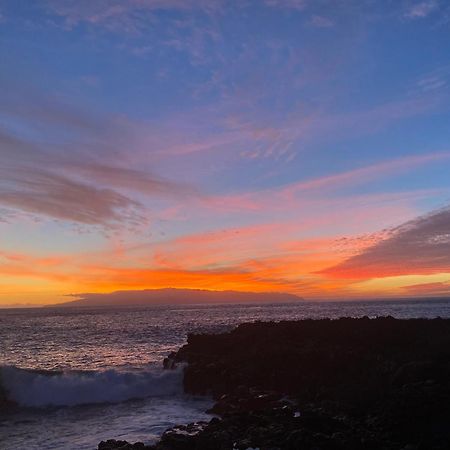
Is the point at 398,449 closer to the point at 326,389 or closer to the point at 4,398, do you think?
the point at 326,389

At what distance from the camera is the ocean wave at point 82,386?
27.3m

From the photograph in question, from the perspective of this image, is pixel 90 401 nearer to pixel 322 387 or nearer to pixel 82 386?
pixel 82 386

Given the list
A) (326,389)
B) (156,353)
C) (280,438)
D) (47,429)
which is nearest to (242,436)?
(280,438)

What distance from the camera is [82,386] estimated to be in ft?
92.5

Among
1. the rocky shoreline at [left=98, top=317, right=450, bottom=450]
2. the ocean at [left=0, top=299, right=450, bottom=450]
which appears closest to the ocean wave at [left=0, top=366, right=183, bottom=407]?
the ocean at [left=0, top=299, right=450, bottom=450]

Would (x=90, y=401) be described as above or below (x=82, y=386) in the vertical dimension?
below

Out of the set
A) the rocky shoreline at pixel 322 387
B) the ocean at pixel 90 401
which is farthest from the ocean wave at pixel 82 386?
the rocky shoreline at pixel 322 387

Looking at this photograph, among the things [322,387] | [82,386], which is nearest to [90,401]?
[82,386]

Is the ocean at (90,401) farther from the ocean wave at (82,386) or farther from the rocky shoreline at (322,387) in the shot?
the rocky shoreline at (322,387)

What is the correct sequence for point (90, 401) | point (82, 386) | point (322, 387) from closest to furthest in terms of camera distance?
1. point (322, 387)
2. point (90, 401)
3. point (82, 386)

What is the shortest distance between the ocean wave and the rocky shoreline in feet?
5.94

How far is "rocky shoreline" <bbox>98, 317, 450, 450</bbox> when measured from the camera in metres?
14.6

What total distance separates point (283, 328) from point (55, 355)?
71.0 feet

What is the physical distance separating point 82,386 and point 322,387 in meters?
14.5
